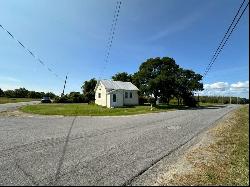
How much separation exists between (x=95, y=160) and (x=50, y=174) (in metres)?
1.57

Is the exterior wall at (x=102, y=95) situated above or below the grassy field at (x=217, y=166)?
above

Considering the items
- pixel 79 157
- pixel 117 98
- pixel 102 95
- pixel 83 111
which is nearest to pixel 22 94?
pixel 102 95

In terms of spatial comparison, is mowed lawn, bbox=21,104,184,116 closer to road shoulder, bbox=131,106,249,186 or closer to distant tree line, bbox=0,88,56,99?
road shoulder, bbox=131,106,249,186

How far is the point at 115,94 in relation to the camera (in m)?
39.8

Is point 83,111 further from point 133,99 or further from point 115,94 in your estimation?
point 133,99

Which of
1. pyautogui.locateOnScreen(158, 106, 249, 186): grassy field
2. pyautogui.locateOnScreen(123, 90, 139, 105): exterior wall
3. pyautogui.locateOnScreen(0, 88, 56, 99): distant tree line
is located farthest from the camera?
pyautogui.locateOnScreen(0, 88, 56, 99): distant tree line

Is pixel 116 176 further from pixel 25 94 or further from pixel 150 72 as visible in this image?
pixel 25 94

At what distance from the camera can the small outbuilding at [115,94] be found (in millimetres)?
39200

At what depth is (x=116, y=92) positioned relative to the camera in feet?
131

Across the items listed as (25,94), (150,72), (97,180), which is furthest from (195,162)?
(25,94)

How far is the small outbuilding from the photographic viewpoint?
3920cm

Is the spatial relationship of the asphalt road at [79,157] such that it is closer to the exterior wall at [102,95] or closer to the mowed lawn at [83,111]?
the mowed lawn at [83,111]

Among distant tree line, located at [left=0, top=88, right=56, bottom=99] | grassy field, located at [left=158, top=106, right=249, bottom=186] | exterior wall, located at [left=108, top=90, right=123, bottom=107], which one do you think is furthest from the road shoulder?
distant tree line, located at [left=0, top=88, right=56, bottom=99]

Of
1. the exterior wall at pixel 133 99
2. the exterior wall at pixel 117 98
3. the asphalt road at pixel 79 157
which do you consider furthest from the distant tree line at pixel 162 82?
the asphalt road at pixel 79 157
